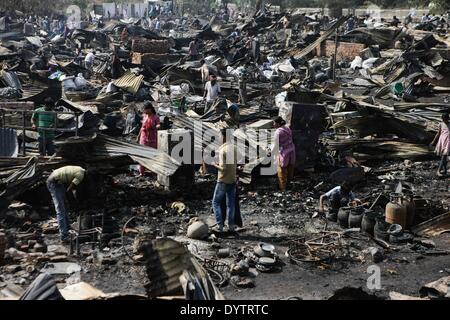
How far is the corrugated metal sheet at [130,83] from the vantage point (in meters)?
18.1

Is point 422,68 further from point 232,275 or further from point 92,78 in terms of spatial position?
point 232,275

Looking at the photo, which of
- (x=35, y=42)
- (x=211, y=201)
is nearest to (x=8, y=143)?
(x=211, y=201)

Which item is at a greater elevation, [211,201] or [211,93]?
[211,93]

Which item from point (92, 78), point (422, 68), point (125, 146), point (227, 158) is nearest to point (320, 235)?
point (227, 158)

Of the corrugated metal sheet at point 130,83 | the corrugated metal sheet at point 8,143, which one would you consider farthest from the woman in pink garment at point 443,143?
the corrugated metal sheet at point 130,83

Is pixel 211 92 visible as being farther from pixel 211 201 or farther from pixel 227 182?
pixel 227 182

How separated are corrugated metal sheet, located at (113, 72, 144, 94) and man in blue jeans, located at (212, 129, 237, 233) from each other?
1057 centimetres

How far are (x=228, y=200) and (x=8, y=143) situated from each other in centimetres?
410

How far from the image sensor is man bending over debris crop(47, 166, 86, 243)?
7363mm

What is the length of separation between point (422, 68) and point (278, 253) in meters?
14.8

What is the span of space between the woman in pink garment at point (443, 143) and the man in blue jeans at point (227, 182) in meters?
4.77

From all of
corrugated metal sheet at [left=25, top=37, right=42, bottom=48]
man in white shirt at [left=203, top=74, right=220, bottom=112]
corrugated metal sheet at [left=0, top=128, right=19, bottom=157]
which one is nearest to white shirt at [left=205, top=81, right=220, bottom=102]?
man in white shirt at [left=203, top=74, right=220, bottom=112]

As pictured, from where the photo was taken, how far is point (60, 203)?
24.5 feet

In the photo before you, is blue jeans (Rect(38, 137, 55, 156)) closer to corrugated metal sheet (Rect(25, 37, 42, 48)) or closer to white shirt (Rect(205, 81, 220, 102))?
white shirt (Rect(205, 81, 220, 102))
